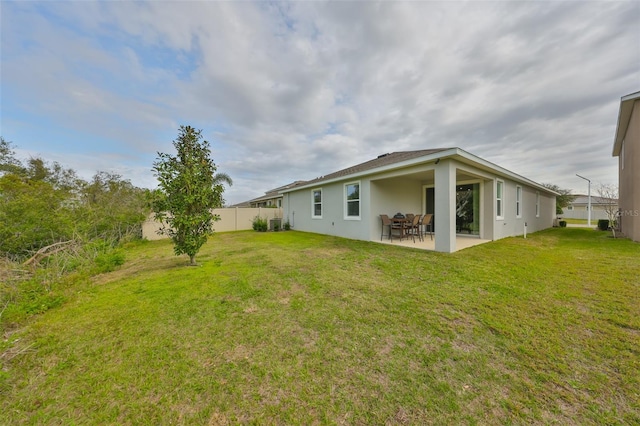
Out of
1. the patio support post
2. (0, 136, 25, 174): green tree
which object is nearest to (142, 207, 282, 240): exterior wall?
(0, 136, 25, 174): green tree

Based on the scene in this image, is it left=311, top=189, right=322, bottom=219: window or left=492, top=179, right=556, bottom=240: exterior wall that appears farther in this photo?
left=311, top=189, right=322, bottom=219: window

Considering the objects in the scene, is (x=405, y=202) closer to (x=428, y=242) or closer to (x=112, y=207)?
(x=428, y=242)

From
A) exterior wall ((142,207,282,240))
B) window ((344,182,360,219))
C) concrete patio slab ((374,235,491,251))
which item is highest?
window ((344,182,360,219))

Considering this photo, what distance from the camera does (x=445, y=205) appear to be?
20.9 feet

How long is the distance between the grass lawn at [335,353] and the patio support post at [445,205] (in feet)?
7.23

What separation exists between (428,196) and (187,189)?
9703 mm

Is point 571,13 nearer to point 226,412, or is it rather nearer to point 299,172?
point 226,412

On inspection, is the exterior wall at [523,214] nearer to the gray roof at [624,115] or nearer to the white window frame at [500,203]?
the white window frame at [500,203]

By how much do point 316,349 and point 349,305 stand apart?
1052 mm

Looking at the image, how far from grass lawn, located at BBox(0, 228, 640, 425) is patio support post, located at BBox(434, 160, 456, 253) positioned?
7.23 feet

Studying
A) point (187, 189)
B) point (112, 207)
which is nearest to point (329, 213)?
point (187, 189)

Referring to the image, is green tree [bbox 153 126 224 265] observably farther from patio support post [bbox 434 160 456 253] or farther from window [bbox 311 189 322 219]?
window [bbox 311 189 322 219]

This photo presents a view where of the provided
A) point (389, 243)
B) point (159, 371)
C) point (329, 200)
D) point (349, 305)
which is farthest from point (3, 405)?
point (329, 200)

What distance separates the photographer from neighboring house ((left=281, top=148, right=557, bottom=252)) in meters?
6.48
